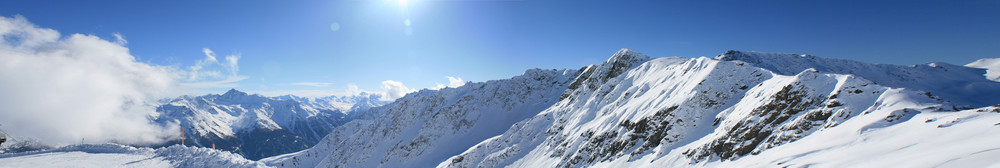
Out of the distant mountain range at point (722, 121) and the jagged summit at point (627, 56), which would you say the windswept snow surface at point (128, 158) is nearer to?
the distant mountain range at point (722, 121)

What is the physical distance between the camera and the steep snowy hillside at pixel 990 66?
76775 mm

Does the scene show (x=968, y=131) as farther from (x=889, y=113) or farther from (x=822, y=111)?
(x=822, y=111)

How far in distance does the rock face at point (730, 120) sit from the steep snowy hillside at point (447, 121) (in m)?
0.60

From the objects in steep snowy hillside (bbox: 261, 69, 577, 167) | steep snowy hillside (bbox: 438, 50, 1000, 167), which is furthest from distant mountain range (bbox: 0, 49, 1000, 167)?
steep snowy hillside (bbox: 261, 69, 577, 167)

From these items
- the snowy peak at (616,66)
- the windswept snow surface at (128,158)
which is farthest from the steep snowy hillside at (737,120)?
the windswept snow surface at (128,158)

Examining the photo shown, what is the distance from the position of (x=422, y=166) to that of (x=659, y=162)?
6592cm

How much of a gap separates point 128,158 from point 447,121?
8828 cm

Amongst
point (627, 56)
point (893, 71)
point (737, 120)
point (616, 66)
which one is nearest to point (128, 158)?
point (616, 66)

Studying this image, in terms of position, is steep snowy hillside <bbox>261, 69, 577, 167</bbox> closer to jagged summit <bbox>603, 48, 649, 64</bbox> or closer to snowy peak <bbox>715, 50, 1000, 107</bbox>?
jagged summit <bbox>603, 48, 649, 64</bbox>

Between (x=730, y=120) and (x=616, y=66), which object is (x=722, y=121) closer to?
(x=730, y=120)

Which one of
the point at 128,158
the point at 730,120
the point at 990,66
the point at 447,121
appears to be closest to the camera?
the point at 730,120

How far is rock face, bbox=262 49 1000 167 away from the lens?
642 inches

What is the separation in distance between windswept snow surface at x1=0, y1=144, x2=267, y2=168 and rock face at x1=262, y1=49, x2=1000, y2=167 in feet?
113

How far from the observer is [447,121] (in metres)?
105
